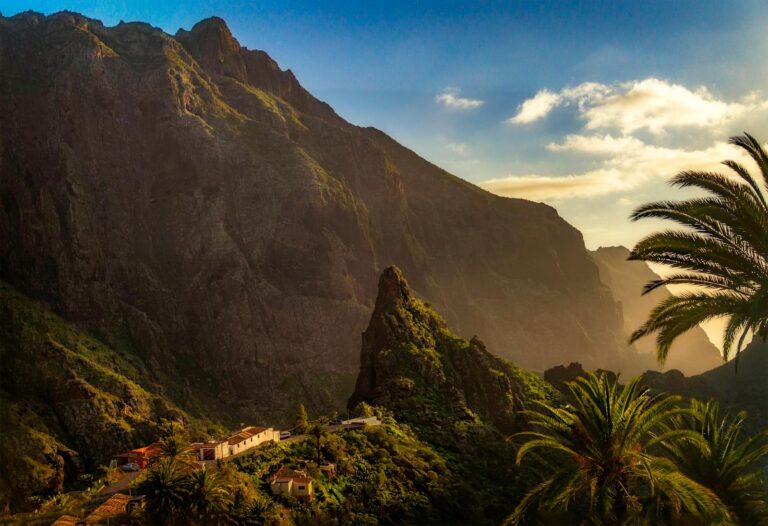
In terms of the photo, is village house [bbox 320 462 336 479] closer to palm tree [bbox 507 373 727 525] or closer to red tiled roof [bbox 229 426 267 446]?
red tiled roof [bbox 229 426 267 446]

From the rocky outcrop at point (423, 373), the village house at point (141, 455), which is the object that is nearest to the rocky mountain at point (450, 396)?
the rocky outcrop at point (423, 373)

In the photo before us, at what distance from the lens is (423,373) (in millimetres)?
82812

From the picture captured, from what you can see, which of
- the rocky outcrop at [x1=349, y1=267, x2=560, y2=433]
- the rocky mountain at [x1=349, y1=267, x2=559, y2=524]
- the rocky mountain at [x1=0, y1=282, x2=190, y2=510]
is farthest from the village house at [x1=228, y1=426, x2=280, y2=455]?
the rocky mountain at [x1=0, y1=282, x2=190, y2=510]

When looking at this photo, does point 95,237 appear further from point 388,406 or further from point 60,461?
point 388,406

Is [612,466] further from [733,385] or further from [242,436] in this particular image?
[733,385]

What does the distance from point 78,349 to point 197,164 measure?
73892mm

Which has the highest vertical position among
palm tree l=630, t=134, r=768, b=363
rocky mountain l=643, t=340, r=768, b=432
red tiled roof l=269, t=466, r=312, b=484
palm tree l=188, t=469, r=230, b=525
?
palm tree l=630, t=134, r=768, b=363

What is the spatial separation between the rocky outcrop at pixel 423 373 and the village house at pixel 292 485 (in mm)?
27535

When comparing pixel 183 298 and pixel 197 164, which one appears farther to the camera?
pixel 197 164

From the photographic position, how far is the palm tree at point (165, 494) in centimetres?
3550

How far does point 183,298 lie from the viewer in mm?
177250

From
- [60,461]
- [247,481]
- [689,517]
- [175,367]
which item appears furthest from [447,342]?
[175,367]

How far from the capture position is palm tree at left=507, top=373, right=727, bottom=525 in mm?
17375

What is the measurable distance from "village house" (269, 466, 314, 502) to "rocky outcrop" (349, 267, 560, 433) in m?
27.5
